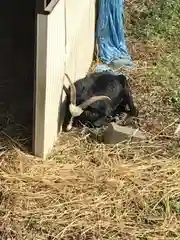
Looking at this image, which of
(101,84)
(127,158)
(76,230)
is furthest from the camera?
(101,84)

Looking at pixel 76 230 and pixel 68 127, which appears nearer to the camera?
pixel 76 230

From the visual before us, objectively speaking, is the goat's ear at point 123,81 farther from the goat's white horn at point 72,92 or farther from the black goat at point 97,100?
the goat's white horn at point 72,92

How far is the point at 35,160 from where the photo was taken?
555cm

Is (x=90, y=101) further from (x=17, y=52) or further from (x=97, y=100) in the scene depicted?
(x=17, y=52)

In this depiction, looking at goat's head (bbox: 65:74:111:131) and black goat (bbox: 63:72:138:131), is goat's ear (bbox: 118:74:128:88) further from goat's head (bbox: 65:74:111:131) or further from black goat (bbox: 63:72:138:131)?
goat's head (bbox: 65:74:111:131)

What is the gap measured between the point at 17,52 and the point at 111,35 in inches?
54.2

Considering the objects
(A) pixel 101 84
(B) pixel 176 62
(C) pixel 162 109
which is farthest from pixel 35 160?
(B) pixel 176 62

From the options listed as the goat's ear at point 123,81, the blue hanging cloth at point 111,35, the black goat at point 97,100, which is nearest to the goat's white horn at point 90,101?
the black goat at point 97,100

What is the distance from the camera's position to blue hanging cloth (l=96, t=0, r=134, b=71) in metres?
7.77

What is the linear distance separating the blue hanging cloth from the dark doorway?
1.10 metres

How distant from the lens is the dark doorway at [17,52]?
22.4 ft

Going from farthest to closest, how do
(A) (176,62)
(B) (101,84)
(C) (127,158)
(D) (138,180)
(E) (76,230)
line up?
(A) (176,62)
(B) (101,84)
(C) (127,158)
(D) (138,180)
(E) (76,230)

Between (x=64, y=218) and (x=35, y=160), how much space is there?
0.82m

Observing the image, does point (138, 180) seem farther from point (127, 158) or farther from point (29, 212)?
point (29, 212)
